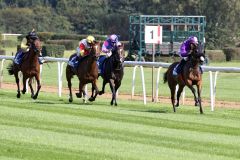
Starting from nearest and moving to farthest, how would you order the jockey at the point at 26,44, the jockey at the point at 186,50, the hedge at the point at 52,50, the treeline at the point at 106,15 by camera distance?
1. the jockey at the point at 186,50
2. the jockey at the point at 26,44
3. the hedge at the point at 52,50
4. the treeline at the point at 106,15

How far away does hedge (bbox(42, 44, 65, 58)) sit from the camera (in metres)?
49.8

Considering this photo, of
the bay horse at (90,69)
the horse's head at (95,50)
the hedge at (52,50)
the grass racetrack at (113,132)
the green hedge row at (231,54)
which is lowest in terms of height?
the green hedge row at (231,54)

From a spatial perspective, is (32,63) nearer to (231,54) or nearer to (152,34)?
(152,34)

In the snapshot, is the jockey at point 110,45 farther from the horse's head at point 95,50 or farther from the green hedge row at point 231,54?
the green hedge row at point 231,54

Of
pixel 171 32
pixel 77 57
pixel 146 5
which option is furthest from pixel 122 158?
pixel 146 5

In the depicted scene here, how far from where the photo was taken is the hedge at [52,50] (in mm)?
49753

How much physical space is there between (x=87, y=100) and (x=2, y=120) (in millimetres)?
6408

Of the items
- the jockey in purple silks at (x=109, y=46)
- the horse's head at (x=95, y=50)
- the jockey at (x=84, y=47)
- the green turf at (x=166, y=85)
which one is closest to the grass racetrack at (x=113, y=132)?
the horse's head at (x=95, y=50)

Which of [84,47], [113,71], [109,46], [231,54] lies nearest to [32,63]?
[84,47]

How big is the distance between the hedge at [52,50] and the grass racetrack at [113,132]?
30974 millimetres

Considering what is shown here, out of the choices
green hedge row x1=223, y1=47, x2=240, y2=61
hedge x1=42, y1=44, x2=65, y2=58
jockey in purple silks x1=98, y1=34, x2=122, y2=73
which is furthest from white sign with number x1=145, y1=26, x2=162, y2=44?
green hedge row x1=223, y1=47, x2=240, y2=61

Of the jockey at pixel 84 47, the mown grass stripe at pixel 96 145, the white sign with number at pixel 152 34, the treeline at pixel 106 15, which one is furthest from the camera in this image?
the treeline at pixel 106 15

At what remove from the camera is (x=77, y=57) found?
20500 millimetres

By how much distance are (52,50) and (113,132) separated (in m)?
37.6
